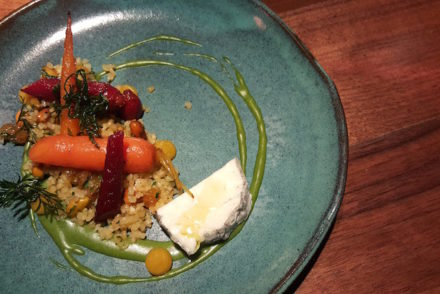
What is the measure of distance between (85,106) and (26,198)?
630mm

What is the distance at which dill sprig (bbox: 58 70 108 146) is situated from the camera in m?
2.32

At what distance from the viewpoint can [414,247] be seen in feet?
7.61

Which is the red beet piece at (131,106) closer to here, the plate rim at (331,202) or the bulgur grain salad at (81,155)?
the bulgur grain salad at (81,155)

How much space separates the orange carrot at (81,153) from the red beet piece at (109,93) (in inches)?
9.5

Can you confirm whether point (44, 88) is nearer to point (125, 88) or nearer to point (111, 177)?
point (125, 88)

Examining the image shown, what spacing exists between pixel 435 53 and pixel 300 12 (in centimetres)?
102

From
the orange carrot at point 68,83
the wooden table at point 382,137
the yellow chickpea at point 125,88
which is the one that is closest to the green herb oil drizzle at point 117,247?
the orange carrot at point 68,83

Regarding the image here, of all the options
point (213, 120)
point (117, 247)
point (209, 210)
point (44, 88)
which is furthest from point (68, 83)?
point (209, 210)

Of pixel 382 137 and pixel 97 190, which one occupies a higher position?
pixel 97 190

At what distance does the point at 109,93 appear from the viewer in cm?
239

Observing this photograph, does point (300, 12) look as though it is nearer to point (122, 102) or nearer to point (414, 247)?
point (122, 102)

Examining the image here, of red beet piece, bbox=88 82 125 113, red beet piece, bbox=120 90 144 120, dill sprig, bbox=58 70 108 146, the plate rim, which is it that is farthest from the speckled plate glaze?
dill sprig, bbox=58 70 108 146

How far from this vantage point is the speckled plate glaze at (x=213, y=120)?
2.15 metres

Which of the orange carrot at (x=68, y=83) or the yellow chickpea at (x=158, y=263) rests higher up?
the orange carrot at (x=68, y=83)
